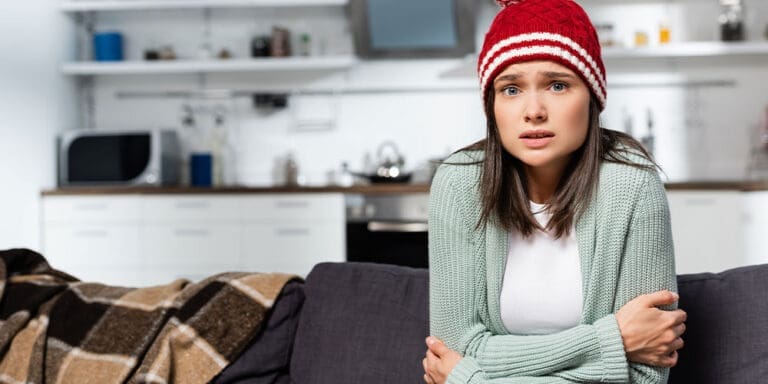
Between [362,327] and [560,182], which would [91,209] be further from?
[560,182]

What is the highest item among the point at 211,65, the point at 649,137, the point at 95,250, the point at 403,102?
the point at 211,65

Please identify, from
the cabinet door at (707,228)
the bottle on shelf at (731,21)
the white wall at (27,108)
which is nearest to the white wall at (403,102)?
the bottle on shelf at (731,21)

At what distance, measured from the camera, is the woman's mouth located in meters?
1.38

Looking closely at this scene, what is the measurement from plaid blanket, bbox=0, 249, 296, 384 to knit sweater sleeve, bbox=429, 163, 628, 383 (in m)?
0.53

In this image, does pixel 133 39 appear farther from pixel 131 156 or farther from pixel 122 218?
pixel 122 218

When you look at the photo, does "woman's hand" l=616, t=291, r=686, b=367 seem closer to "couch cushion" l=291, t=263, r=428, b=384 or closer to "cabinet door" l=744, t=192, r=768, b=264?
"couch cushion" l=291, t=263, r=428, b=384

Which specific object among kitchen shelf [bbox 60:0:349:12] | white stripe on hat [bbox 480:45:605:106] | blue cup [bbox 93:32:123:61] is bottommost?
white stripe on hat [bbox 480:45:605:106]

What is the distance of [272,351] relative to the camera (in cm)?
187

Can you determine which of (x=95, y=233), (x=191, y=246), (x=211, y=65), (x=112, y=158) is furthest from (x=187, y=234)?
(x=211, y=65)

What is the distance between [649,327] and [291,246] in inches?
121

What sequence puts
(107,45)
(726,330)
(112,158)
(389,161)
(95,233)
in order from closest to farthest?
(726,330) < (95,233) < (112,158) < (389,161) < (107,45)

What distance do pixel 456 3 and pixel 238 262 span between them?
179 centimetres

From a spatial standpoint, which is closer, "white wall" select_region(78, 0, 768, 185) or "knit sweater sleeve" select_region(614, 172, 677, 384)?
"knit sweater sleeve" select_region(614, 172, 677, 384)

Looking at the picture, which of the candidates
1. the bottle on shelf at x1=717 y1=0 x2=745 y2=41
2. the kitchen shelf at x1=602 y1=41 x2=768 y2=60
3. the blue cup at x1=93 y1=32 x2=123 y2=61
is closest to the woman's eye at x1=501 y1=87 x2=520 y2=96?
the kitchen shelf at x1=602 y1=41 x2=768 y2=60
